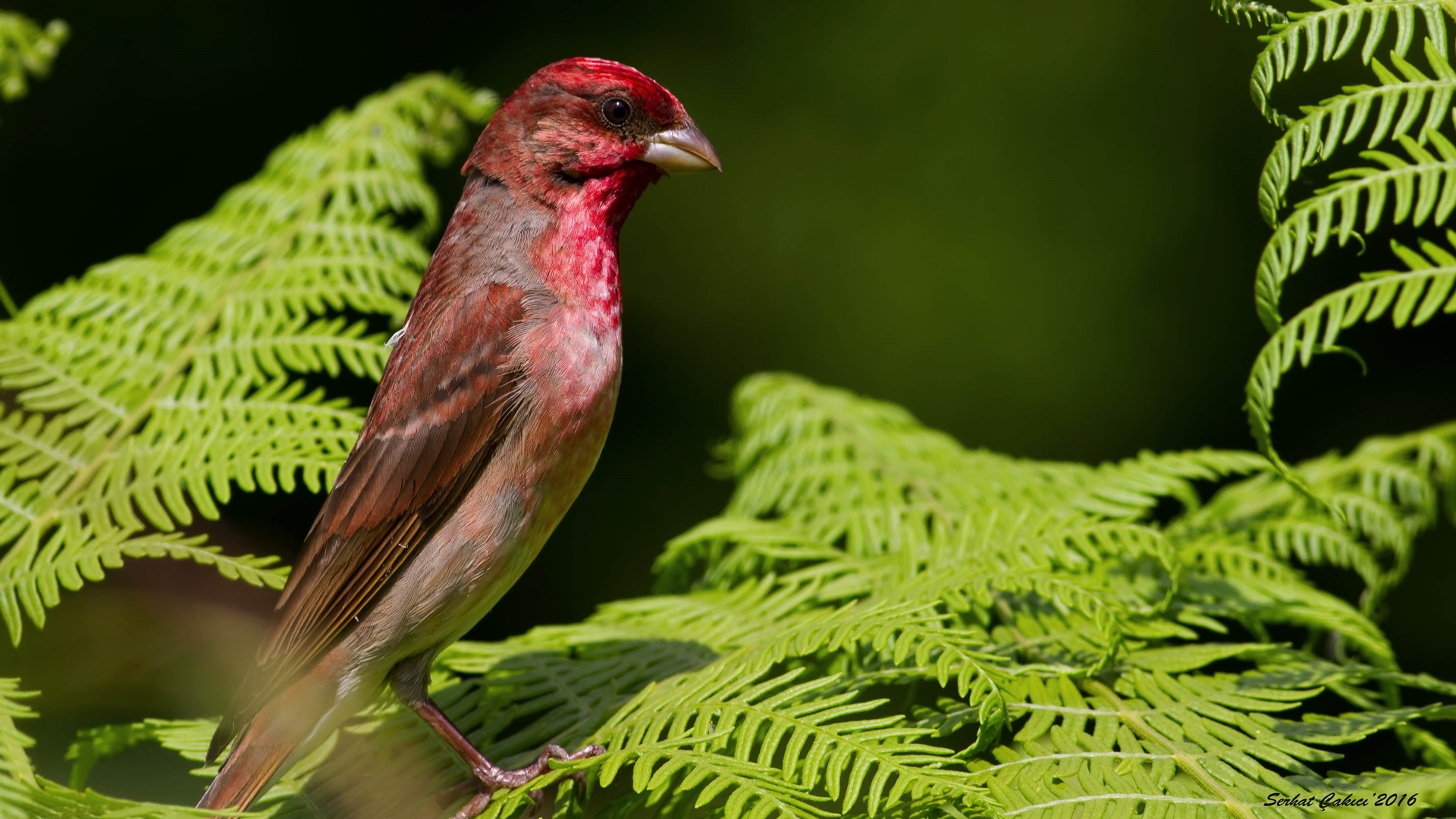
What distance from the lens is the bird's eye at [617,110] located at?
2.36 metres

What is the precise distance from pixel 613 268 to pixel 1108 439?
297 cm

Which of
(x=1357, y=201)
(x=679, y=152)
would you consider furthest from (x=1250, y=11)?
(x=679, y=152)

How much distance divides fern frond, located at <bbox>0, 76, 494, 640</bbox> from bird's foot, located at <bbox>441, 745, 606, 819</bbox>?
0.47 meters

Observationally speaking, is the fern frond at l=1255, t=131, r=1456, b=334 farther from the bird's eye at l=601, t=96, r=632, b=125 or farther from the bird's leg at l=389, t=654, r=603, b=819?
the bird's eye at l=601, t=96, r=632, b=125

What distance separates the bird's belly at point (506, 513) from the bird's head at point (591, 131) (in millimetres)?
415

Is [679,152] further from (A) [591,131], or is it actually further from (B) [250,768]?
(B) [250,768]

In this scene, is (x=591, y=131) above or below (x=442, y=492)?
above

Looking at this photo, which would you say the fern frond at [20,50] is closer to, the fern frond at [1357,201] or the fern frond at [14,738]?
the fern frond at [14,738]

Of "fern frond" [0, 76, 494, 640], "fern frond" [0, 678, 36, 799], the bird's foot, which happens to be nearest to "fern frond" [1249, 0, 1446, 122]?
the bird's foot

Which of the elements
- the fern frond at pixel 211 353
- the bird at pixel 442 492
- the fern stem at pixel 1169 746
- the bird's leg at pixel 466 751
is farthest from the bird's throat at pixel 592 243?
the fern stem at pixel 1169 746

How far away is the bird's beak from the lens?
238 centimetres

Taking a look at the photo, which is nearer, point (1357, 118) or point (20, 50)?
point (1357, 118)

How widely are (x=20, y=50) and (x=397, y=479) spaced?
4.48 ft

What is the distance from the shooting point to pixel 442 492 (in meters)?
2.11
